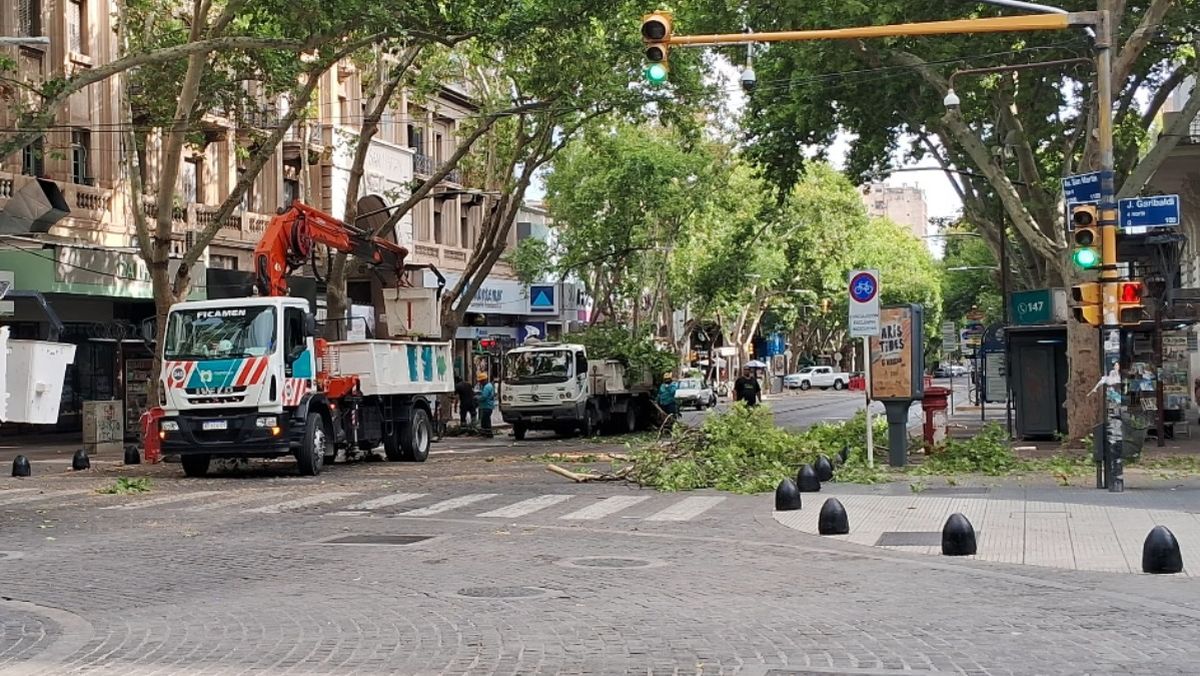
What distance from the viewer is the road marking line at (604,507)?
1642 cm

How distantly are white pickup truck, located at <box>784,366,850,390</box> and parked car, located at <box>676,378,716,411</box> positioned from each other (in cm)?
3384

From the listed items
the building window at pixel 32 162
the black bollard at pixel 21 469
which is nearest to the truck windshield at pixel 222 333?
the black bollard at pixel 21 469

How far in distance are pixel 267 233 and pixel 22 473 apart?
568 centimetres

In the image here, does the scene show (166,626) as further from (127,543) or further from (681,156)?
(681,156)

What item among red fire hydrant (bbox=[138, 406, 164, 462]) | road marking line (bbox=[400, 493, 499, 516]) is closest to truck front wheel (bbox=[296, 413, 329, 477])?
red fire hydrant (bbox=[138, 406, 164, 462])

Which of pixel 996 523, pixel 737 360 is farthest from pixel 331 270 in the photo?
pixel 737 360

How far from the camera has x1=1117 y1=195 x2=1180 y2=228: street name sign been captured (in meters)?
18.2

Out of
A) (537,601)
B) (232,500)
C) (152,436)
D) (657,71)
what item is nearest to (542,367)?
(152,436)

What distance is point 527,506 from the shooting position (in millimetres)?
17672

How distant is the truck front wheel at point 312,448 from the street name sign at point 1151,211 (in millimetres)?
12559

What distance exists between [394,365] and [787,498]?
441 inches

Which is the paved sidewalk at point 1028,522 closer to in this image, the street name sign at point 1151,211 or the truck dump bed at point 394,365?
the street name sign at point 1151,211

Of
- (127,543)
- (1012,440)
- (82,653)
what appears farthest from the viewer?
(1012,440)

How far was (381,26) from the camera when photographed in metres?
21.0
